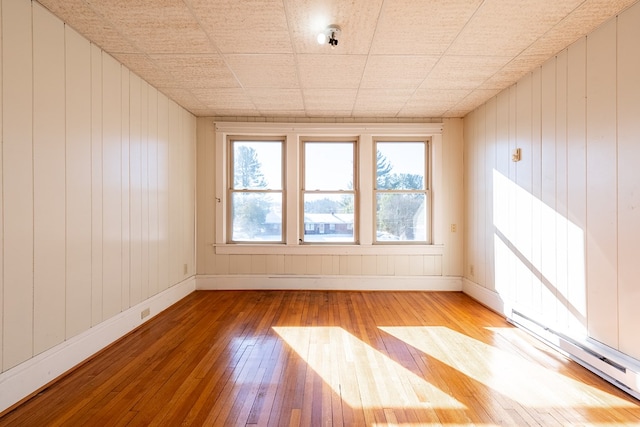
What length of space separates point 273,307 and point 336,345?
1.27 metres

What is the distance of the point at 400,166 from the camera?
15.0 feet

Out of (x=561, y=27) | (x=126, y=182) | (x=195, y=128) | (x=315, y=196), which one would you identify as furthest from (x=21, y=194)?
(x=561, y=27)

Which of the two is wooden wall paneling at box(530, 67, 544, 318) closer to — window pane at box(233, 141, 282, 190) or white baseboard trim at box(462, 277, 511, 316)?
white baseboard trim at box(462, 277, 511, 316)

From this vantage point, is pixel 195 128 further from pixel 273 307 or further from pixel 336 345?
pixel 336 345

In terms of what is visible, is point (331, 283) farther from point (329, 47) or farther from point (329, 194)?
point (329, 47)

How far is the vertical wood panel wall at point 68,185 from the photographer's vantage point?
182 centimetres

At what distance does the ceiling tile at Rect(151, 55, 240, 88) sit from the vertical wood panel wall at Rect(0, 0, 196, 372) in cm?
42

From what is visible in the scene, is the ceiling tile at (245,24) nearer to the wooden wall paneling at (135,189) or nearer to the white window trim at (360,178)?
the wooden wall paneling at (135,189)

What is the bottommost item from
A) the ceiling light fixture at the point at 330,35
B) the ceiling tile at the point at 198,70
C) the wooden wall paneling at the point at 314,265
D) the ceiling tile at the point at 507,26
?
the wooden wall paneling at the point at 314,265

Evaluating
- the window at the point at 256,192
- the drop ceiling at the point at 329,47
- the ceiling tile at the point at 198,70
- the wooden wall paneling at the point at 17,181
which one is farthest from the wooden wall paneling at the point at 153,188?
the wooden wall paneling at the point at 17,181

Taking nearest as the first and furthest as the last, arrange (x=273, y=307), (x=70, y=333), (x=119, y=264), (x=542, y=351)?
(x=70, y=333), (x=542, y=351), (x=119, y=264), (x=273, y=307)

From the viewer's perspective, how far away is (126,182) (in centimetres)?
288

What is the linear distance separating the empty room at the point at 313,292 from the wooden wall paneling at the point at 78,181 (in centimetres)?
2

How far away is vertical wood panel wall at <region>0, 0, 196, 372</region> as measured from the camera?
5.96 feet
